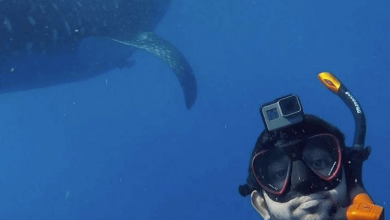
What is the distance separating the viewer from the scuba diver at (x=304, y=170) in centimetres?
269

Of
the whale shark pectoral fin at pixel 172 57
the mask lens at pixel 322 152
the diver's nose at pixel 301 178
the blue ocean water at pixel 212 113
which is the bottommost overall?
the blue ocean water at pixel 212 113

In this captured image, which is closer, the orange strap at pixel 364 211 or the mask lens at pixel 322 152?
the orange strap at pixel 364 211

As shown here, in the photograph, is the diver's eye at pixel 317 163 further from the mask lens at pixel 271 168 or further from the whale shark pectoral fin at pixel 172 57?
the whale shark pectoral fin at pixel 172 57

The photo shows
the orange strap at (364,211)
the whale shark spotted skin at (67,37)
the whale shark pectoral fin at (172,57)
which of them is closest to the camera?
the orange strap at (364,211)

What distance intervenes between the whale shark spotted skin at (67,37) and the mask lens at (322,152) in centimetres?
452

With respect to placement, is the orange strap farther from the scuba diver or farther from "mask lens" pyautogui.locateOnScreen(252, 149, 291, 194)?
"mask lens" pyautogui.locateOnScreen(252, 149, 291, 194)

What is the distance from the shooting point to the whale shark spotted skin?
20.3ft

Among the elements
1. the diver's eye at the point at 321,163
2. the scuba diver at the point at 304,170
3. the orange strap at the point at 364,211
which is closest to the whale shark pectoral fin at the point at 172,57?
the scuba diver at the point at 304,170

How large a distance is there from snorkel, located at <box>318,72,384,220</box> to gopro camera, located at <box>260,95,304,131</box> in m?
0.47

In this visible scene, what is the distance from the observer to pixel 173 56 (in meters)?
8.82

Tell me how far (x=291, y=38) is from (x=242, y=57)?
4.02m

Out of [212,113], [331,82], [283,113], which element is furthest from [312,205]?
[212,113]

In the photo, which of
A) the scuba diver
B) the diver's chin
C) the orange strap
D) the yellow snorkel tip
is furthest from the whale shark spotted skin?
the orange strap

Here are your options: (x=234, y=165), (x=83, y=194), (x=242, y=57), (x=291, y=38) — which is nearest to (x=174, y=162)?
(x=234, y=165)
